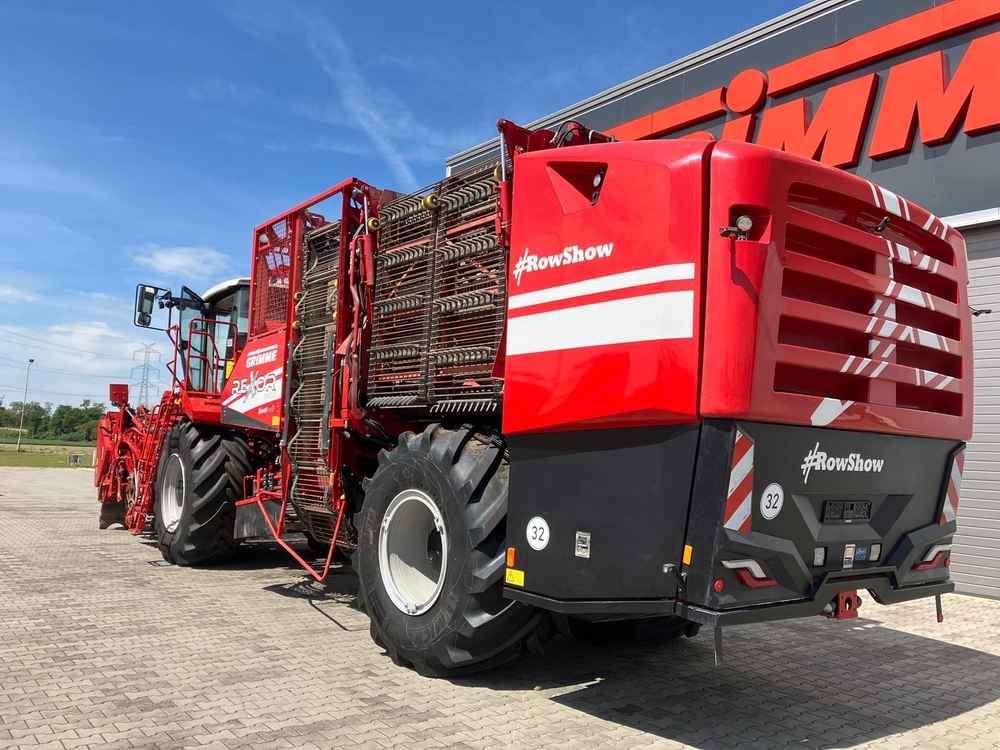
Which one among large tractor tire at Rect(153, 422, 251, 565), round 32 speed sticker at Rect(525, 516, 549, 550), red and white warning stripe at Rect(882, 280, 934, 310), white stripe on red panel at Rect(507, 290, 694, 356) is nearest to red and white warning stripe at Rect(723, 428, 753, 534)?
white stripe on red panel at Rect(507, 290, 694, 356)

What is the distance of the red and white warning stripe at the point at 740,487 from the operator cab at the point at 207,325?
6.65m

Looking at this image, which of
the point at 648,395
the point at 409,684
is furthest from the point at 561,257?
the point at 409,684

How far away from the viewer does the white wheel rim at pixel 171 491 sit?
332 inches

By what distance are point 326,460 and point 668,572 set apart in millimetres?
3216

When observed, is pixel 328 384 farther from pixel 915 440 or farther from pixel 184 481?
pixel 915 440

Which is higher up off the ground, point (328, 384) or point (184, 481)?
point (328, 384)

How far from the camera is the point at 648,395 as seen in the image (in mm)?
3295

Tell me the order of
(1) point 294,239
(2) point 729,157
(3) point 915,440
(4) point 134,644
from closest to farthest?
(2) point 729,157 → (3) point 915,440 → (4) point 134,644 → (1) point 294,239

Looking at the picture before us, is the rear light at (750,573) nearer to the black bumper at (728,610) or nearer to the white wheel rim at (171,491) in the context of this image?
the black bumper at (728,610)

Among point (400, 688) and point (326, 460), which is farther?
point (326, 460)

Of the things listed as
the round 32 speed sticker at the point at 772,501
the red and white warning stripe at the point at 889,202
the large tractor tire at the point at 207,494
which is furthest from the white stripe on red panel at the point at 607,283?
the large tractor tire at the point at 207,494

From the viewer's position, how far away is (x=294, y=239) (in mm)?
6805

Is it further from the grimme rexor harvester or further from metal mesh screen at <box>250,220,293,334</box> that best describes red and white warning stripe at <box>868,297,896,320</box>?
metal mesh screen at <box>250,220,293,334</box>

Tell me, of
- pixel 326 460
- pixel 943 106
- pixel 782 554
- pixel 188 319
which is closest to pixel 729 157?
pixel 782 554
